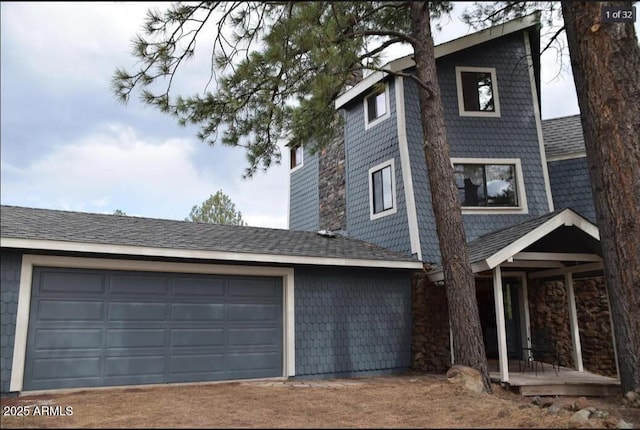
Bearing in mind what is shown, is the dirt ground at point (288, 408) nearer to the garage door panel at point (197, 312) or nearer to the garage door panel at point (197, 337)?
the garage door panel at point (197, 337)

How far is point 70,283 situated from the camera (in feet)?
23.7

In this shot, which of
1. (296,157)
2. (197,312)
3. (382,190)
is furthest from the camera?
(296,157)

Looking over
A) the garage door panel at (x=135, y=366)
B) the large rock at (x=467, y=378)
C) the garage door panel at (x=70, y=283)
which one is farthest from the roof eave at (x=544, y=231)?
the garage door panel at (x=70, y=283)

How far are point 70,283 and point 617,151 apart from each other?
7.87m

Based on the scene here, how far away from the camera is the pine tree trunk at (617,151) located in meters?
6.34

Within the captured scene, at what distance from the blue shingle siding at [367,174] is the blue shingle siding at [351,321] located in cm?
111

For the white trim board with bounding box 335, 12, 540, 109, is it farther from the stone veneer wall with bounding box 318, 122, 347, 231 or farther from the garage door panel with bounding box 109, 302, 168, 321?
the garage door panel with bounding box 109, 302, 168, 321

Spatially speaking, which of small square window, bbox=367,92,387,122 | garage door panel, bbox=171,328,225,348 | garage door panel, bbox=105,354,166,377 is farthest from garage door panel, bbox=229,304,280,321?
small square window, bbox=367,92,387,122

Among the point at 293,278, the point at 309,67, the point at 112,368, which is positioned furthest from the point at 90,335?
the point at 309,67

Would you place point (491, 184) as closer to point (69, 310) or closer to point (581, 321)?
point (581, 321)

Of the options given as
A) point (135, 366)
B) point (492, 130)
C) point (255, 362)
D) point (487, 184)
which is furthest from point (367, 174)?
point (135, 366)

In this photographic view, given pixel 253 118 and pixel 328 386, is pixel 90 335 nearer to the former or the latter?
pixel 328 386

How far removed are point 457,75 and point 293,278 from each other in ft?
20.4

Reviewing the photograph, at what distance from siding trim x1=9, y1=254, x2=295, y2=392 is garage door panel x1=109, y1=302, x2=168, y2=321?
0.55 meters
